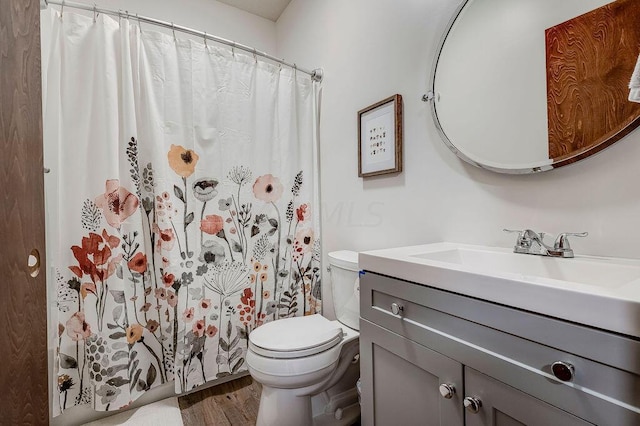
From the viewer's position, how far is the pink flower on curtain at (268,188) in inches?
72.1

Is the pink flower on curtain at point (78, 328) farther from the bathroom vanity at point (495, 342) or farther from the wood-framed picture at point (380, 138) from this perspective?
the wood-framed picture at point (380, 138)

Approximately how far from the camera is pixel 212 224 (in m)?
1.69

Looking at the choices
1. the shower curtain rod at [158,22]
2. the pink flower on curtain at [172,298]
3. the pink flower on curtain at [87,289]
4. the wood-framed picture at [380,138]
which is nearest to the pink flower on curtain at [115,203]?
the pink flower on curtain at [87,289]

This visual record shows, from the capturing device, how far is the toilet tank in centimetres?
145

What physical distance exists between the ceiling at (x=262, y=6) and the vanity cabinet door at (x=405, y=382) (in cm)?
246

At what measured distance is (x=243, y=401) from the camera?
5.48ft

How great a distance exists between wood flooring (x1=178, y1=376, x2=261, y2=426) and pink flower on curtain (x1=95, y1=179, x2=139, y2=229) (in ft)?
3.47

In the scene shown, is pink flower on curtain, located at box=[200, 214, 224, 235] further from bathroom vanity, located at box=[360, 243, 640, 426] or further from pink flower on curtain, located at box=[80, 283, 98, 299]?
bathroom vanity, located at box=[360, 243, 640, 426]

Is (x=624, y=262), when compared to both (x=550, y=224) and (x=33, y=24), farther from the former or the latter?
(x=33, y=24)

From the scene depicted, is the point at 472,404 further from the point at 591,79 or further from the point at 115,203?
the point at 115,203

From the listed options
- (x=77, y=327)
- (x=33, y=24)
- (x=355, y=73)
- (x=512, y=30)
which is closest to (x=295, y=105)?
(x=355, y=73)

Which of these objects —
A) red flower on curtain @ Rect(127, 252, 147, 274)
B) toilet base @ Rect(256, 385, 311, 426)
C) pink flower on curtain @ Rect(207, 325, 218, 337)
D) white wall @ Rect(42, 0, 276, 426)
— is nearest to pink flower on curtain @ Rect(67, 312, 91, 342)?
white wall @ Rect(42, 0, 276, 426)

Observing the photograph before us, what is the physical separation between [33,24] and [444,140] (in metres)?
1.30

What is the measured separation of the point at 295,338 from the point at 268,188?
93cm
